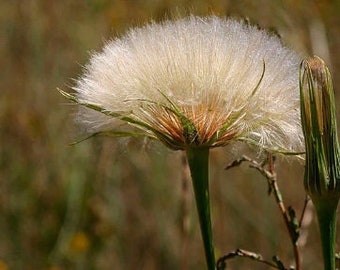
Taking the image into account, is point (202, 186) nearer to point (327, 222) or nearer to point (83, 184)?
point (327, 222)

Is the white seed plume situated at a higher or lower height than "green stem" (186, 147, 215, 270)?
higher

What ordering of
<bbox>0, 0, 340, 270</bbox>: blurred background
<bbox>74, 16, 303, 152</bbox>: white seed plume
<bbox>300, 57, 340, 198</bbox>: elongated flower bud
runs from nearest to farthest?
<bbox>300, 57, 340, 198</bbox>: elongated flower bud < <bbox>74, 16, 303, 152</bbox>: white seed plume < <bbox>0, 0, 340, 270</bbox>: blurred background

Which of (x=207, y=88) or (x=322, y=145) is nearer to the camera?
(x=322, y=145)

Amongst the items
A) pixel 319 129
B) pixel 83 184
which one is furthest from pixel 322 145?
pixel 83 184

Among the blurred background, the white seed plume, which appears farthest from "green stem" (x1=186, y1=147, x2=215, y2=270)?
the blurred background

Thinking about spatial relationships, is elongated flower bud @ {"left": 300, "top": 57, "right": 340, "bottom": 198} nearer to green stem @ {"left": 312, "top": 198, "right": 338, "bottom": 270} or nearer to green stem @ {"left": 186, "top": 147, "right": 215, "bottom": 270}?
green stem @ {"left": 312, "top": 198, "right": 338, "bottom": 270}

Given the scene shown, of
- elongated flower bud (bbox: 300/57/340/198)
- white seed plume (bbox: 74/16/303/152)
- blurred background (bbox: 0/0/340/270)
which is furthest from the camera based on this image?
blurred background (bbox: 0/0/340/270)

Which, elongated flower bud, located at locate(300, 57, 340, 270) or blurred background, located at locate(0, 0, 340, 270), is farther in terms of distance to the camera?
blurred background, located at locate(0, 0, 340, 270)
